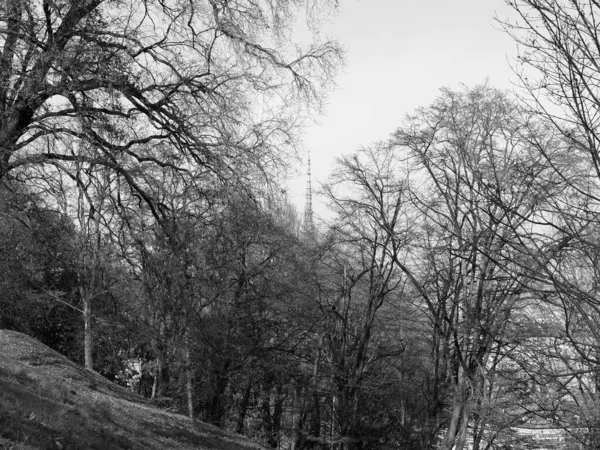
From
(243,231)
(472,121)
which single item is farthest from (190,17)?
(472,121)

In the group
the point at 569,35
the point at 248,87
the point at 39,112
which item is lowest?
the point at 569,35

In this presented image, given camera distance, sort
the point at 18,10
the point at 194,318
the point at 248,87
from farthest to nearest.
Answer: the point at 194,318, the point at 248,87, the point at 18,10

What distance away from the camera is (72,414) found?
28.9 ft

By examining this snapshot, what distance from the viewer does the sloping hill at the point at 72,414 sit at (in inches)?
272

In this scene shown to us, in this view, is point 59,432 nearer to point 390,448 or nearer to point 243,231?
point 243,231

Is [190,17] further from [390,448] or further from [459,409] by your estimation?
[390,448]

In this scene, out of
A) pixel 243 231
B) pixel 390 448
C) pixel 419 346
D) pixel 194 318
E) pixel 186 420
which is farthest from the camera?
pixel 419 346

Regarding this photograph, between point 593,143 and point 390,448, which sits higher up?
point 593,143

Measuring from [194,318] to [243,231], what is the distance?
210 centimetres

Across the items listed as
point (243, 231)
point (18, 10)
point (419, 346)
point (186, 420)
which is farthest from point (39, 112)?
point (419, 346)

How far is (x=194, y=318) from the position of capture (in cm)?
1047

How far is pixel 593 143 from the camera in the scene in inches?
147

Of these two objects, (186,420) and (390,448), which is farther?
(390,448)

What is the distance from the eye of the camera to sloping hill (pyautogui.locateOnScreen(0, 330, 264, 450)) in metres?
6.91
